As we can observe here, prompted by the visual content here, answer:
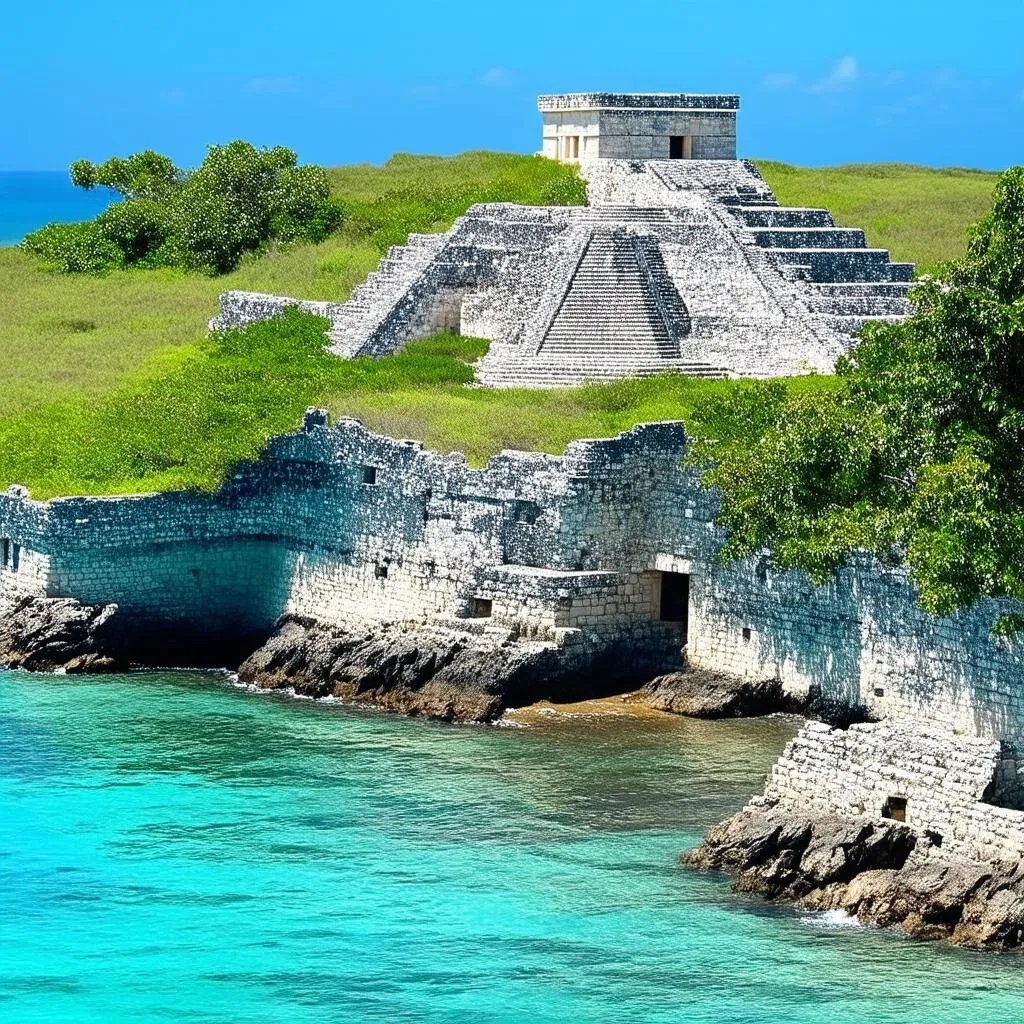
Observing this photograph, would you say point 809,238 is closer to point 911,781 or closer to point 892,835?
point 911,781

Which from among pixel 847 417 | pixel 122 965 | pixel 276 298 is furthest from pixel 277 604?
pixel 122 965

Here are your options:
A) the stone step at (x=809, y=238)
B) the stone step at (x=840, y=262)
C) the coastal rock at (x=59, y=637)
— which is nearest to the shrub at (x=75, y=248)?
the stone step at (x=809, y=238)

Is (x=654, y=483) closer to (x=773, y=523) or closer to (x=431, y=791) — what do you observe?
(x=773, y=523)

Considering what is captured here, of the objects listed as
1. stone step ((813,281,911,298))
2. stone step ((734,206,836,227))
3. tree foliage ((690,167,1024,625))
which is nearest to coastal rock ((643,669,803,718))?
tree foliage ((690,167,1024,625))

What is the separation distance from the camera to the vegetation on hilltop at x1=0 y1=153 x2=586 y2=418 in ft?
175

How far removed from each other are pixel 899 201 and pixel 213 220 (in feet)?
55.0

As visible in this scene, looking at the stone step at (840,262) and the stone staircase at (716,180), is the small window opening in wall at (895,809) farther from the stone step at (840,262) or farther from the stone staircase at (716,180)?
the stone staircase at (716,180)

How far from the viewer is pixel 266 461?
45.7 m

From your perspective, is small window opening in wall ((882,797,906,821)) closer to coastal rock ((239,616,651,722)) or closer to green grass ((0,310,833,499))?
coastal rock ((239,616,651,722))

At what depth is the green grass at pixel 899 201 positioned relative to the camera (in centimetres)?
A: 5888

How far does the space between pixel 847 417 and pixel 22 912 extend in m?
12.6

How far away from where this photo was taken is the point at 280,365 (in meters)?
50.3

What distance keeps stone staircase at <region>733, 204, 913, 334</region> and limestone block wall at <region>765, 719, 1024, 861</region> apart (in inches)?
795

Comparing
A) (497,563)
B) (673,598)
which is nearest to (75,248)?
(497,563)
